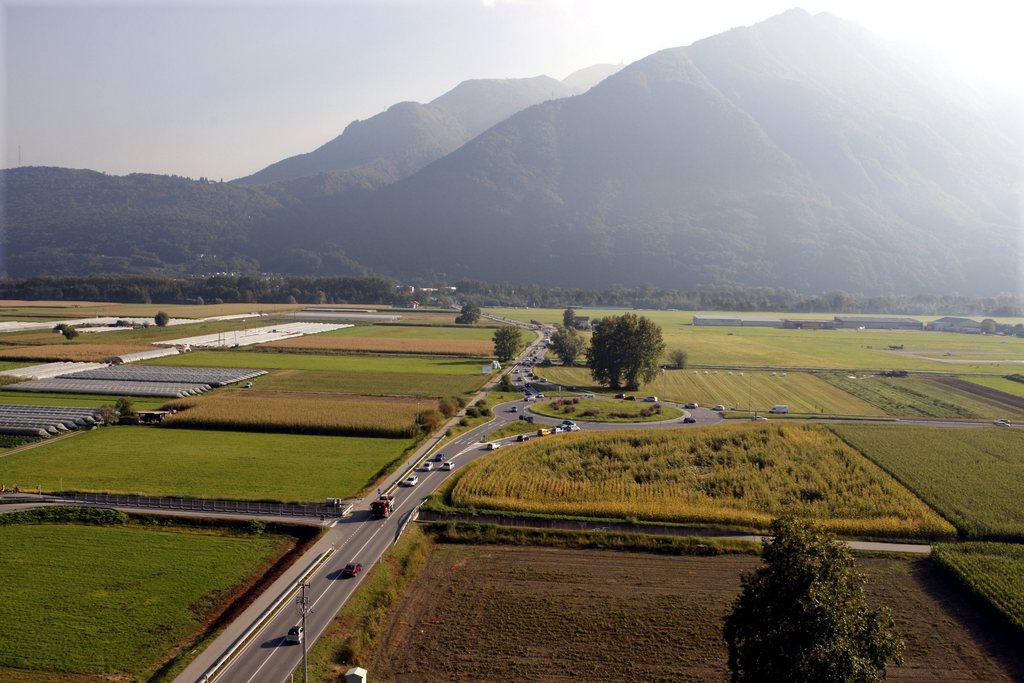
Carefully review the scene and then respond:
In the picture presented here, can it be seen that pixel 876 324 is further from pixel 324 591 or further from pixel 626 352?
pixel 324 591

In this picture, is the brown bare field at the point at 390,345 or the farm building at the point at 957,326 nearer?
the brown bare field at the point at 390,345

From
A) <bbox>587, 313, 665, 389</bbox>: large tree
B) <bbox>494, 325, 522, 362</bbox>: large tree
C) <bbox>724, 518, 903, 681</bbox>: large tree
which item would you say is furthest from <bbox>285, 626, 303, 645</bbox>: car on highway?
<bbox>494, 325, 522, 362</bbox>: large tree

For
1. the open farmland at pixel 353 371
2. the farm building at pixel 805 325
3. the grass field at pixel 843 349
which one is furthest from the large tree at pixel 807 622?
the farm building at pixel 805 325

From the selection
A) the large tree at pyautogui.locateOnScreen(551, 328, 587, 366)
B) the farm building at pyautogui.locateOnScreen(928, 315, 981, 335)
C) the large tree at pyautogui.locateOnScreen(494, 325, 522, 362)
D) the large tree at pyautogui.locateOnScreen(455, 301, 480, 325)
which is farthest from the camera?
the farm building at pyautogui.locateOnScreen(928, 315, 981, 335)

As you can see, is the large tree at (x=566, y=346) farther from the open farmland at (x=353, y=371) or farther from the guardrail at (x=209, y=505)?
the guardrail at (x=209, y=505)

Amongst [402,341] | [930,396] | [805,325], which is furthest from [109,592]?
[805,325]

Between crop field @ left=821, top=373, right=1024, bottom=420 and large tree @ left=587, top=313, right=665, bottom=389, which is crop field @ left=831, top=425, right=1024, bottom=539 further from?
large tree @ left=587, top=313, right=665, bottom=389
